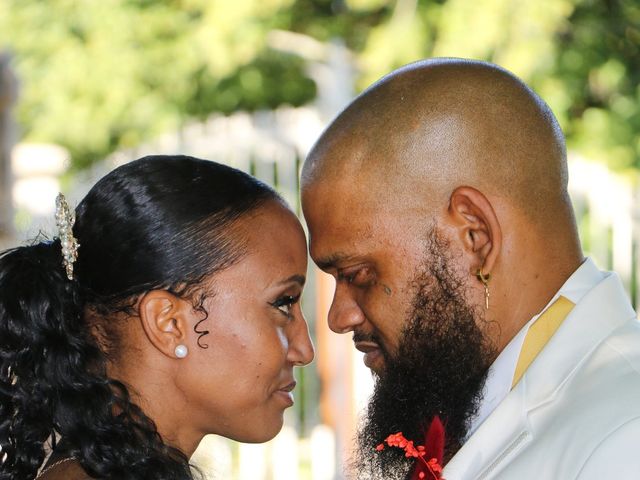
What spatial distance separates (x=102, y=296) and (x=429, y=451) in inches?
35.4

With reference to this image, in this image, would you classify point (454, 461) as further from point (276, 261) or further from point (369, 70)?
point (369, 70)

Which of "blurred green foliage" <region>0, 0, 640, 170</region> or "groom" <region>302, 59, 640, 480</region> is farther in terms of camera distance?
"blurred green foliage" <region>0, 0, 640, 170</region>

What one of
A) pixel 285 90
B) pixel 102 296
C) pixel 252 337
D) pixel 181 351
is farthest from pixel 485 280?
pixel 285 90

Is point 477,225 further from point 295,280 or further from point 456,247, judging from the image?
point 295,280

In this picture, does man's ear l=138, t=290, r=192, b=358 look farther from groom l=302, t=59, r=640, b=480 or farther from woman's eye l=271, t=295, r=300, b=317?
groom l=302, t=59, r=640, b=480

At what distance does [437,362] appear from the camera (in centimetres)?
277

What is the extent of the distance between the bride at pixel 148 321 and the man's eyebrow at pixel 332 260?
0.13 meters

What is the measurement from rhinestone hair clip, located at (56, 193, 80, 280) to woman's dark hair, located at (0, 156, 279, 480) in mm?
25

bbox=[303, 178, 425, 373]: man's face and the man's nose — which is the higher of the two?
bbox=[303, 178, 425, 373]: man's face

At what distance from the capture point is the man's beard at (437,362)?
8.91ft

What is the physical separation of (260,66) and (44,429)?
801 cm

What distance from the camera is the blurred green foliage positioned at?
818cm

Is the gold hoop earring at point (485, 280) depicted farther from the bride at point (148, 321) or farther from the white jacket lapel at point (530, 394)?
the bride at point (148, 321)

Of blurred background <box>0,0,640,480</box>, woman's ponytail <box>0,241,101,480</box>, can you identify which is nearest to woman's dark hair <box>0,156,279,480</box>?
woman's ponytail <box>0,241,101,480</box>
